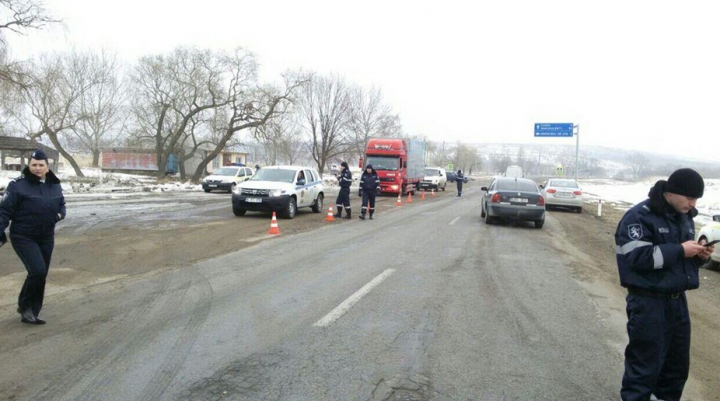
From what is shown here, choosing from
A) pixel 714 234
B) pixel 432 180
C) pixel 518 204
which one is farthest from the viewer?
pixel 432 180

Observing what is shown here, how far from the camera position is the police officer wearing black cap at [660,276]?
326 centimetres

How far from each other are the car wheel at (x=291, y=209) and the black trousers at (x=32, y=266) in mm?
10899

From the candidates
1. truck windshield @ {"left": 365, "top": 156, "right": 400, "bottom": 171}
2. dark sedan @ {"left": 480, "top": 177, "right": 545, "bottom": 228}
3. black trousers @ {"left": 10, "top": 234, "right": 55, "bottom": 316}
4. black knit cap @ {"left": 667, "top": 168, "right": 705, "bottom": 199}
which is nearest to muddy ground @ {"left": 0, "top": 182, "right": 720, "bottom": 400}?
dark sedan @ {"left": 480, "top": 177, "right": 545, "bottom": 228}

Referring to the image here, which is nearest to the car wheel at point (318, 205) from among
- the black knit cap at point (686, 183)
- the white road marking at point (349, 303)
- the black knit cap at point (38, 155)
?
the white road marking at point (349, 303)

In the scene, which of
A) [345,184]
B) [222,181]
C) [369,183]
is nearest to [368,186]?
[369,183]

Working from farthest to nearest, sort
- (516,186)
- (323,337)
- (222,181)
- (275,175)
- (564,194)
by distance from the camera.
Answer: (222,181) → (564,194) → (275,175) → (516,186) → (323,337)

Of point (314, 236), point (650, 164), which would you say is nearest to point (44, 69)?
point (314, 236)

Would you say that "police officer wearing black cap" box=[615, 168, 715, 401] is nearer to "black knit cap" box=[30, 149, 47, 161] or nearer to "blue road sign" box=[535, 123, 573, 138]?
"black knit cap" box=[30, 149, 47, 161]

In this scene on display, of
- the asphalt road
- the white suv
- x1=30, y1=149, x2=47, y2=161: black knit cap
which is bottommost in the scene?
the asphalt road

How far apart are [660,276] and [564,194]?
848 inches

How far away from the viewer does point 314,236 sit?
12.6m

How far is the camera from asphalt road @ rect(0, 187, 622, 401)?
3.89 metres

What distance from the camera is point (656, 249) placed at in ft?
10.6

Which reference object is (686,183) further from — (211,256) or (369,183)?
(369,183)
